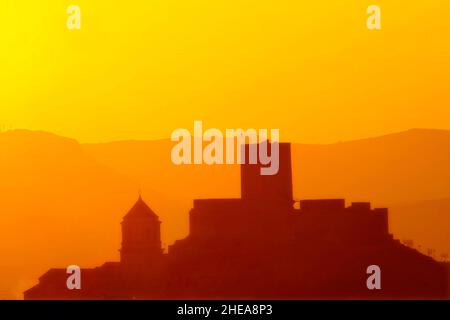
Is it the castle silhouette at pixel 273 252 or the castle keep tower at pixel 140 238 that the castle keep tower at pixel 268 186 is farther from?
the castle keep tower at pixel 140 238

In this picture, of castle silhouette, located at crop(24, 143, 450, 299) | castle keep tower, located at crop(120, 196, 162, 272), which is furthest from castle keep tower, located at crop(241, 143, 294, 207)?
castle keep tower, located at crop(120, 196, 162, 272)

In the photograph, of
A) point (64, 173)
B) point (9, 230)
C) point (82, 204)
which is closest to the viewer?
point (9, 230)

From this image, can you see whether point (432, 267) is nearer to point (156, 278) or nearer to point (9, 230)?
point (156, 278)

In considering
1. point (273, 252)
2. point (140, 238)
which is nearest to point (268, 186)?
point (273, 252)

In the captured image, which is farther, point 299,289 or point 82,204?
point 299,289

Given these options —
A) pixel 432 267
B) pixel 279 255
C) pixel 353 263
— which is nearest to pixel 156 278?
pixel 279 255

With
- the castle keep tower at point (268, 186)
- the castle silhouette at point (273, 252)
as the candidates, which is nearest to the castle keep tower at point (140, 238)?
the castle silhouette at point (273, 252)

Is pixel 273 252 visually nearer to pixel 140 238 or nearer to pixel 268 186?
pixel 268 186
